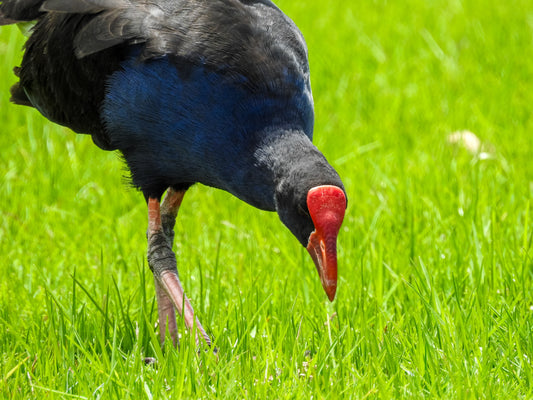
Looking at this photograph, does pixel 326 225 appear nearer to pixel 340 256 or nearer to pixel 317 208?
pixel 317 208

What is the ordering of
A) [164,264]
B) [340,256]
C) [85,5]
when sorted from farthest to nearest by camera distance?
[340,256] → [164,264] → [85,5]

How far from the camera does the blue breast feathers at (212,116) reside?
3.30 metres

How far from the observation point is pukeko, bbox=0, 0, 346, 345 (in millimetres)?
3170

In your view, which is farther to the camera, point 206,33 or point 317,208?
point 206,33

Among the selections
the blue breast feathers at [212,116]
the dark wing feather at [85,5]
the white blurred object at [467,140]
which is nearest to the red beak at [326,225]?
the blue breast feathers at [212,116]

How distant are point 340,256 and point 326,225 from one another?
1.42 m

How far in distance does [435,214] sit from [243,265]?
106 cm

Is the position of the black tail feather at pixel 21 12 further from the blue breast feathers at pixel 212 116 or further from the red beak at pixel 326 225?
the red beak at pixel 326 225

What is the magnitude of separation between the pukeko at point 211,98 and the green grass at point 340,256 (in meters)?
0.29

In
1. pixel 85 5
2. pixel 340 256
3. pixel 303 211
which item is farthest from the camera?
pixel 340 256

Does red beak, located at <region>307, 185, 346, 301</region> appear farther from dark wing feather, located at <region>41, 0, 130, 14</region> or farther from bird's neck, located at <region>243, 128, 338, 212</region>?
dark wing feather, located at <region>41, 0, 130, 14</region>

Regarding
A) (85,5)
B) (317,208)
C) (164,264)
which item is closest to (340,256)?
(164,264)

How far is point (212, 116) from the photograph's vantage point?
10.9 ft

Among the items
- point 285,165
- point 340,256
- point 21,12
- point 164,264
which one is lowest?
point 340,256
